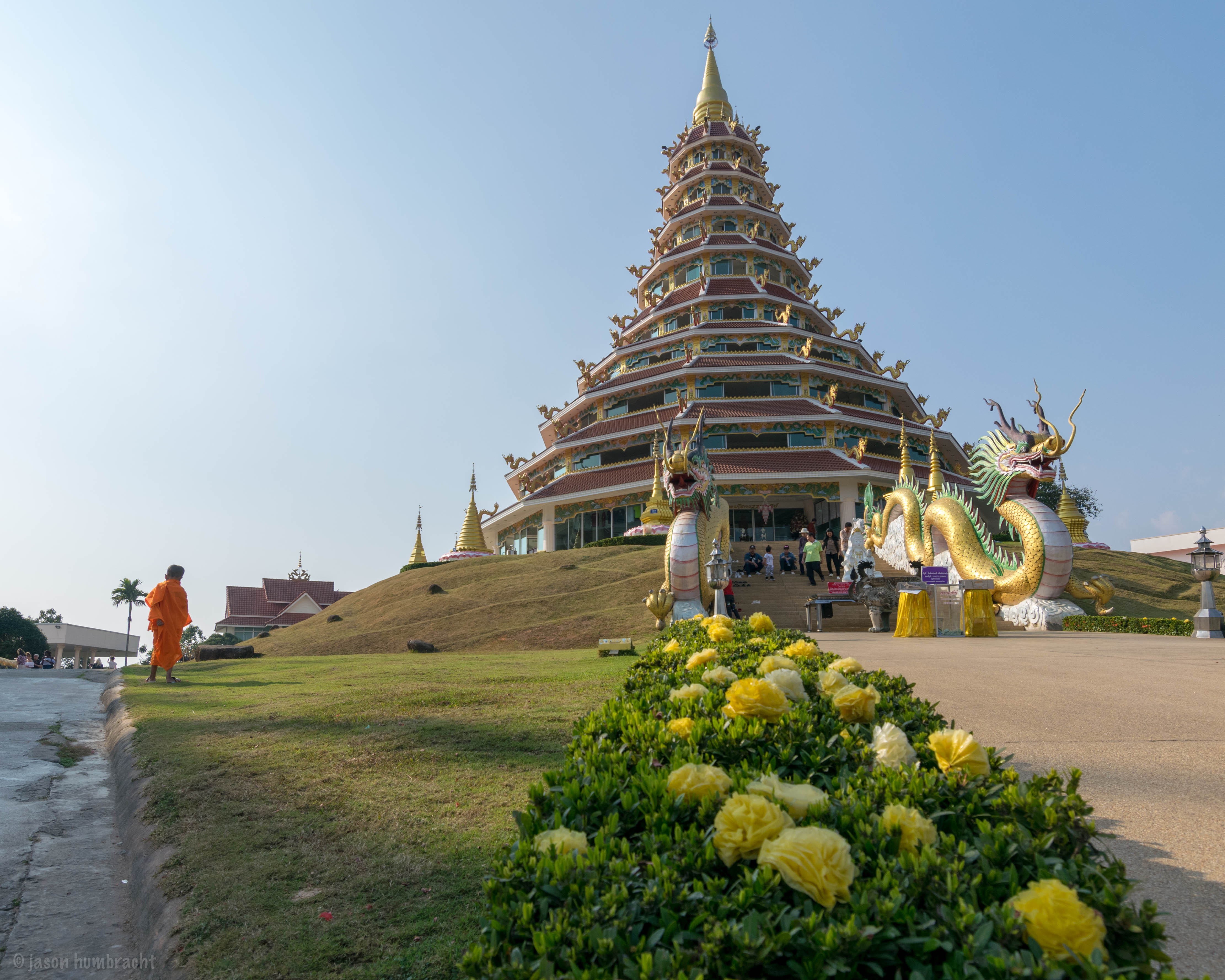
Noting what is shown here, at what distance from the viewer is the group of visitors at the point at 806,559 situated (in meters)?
20.5

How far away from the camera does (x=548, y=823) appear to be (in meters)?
1.97

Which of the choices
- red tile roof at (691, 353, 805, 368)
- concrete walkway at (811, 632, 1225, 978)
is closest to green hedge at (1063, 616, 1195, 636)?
concrete walkway at (811, 632, 1225, 978)

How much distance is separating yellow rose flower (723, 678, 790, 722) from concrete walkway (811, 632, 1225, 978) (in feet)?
4.23

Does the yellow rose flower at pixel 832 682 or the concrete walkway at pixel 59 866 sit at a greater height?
the yellow rose flower at pixel 832 682

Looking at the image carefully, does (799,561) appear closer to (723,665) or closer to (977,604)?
(977,604)

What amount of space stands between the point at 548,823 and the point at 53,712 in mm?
9507

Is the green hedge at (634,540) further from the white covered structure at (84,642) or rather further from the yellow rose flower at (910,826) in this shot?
the white covered structure at (84,642)

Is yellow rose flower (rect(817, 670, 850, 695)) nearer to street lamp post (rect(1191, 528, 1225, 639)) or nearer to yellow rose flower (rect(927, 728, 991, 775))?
yellow rose flower (rect(927, 728, 991, 775))

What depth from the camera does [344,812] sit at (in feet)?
12.4

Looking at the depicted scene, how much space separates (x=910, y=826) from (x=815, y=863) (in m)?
0.35

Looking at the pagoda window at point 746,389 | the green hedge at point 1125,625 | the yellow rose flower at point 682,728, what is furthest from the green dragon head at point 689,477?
the pagoda window at point 746,389

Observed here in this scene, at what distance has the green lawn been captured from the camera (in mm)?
2514

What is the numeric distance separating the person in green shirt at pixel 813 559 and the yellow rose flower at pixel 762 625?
46.9 feet

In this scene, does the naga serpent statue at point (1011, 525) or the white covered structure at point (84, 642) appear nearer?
the naga serpent statue at point (1011, 525)
